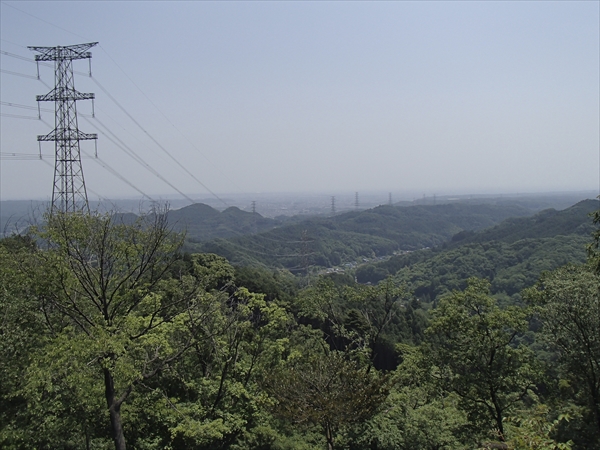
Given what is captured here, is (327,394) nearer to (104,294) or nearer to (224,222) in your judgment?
(104,294)

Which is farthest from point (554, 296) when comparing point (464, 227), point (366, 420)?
point (464, 227)

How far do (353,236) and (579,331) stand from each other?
134 metres

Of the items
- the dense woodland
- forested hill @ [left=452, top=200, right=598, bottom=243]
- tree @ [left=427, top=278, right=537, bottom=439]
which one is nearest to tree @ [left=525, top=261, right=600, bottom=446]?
the dense woodland

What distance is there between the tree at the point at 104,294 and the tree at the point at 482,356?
845cm

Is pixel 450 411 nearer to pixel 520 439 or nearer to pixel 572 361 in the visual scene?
pixel 572 361

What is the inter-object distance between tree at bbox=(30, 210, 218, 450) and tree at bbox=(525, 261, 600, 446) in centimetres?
954

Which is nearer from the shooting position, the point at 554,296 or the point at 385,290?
the point at 554,296

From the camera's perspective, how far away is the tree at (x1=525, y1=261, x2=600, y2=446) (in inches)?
354

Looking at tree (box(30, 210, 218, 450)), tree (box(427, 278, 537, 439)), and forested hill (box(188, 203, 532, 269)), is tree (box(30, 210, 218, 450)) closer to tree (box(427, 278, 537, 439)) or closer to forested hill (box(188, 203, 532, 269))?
tree (box(427, 278, 537, 439))

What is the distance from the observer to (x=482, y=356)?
11.0 meters

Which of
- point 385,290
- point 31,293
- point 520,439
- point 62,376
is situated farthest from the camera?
point 385,290

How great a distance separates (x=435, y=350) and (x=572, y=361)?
153 inches

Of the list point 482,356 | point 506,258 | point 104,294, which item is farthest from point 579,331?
point 506,258

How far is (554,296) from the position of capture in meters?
9.71
